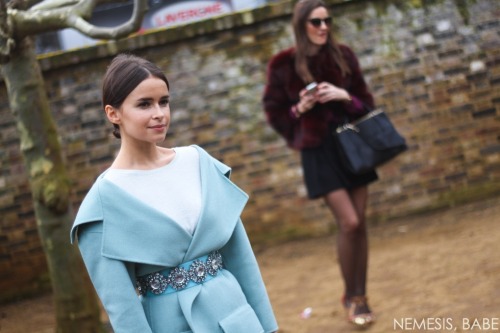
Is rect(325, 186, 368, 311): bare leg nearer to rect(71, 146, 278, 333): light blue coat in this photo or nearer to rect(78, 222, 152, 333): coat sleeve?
rect(71, 146, 278, 333): light blue coat

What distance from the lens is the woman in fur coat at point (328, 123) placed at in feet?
15.7

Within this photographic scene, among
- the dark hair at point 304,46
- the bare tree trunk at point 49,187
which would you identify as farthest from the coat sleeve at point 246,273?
the bare tree trunk at point 49,187

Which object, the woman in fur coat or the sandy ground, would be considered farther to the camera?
the sandy ground

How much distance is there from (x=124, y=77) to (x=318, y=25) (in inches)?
98.1


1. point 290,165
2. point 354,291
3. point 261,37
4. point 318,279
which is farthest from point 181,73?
point 354,291

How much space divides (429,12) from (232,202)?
5625mm

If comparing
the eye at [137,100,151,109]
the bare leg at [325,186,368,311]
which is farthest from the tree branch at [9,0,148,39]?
the eye at [137,100,151,109]

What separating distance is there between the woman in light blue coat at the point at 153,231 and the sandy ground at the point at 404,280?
7.99 ft

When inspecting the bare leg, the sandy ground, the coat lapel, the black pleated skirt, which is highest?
the coat lapel

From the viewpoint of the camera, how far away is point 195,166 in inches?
105

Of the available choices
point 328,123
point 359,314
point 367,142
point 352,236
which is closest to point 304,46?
point 328,123

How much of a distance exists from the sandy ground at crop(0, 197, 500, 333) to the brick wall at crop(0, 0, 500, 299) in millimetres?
302

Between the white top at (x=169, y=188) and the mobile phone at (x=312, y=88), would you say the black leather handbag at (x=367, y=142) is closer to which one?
the mobile phone at (x=312, y=88)

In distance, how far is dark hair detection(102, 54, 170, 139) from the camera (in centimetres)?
248
